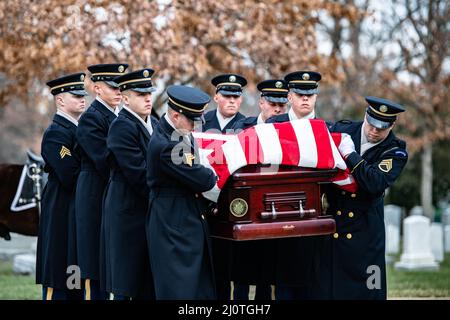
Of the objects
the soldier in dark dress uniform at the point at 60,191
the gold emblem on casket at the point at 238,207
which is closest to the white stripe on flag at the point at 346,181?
the gold emblem on casket at the point at 238,207

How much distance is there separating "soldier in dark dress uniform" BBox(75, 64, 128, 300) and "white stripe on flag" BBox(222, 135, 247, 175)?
1.28 m

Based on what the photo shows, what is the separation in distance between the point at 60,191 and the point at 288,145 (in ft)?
7.34

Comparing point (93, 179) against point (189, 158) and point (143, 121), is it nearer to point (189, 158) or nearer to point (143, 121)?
point (143, 121)

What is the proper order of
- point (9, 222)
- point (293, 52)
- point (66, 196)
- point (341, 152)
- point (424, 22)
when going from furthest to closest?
point (424, 22), point (293, 52), point (9, 222), point (66, 196), point (341, 152)

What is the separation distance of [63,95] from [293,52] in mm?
6254

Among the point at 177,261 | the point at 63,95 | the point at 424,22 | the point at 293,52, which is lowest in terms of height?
the point at 177,261

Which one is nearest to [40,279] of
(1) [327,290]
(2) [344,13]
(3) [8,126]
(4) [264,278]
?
(4) [264,278]

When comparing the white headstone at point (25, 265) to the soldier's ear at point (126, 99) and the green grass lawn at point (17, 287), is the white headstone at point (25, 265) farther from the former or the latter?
the soldier's ear at point (126, 99)

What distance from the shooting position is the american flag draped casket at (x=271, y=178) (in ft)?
18.1

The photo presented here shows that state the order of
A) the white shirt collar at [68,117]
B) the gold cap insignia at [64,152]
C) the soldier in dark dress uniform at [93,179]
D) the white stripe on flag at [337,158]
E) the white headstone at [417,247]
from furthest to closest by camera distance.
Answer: the white headstone at [417,247]
the white shirt collar at [68,117]
the gold cap insignia at [64,152]
the soldier in dark dress uniform at [93,179]
the white stripe on flag at [337,158]

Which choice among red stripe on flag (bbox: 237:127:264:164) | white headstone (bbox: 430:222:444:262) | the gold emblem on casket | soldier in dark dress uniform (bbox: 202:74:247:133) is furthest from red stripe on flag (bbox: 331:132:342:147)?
white headstone (bbox: 430:222:444:262)

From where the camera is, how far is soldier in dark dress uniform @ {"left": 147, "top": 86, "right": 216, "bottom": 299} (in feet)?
17.9

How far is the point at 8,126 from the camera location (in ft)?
115
